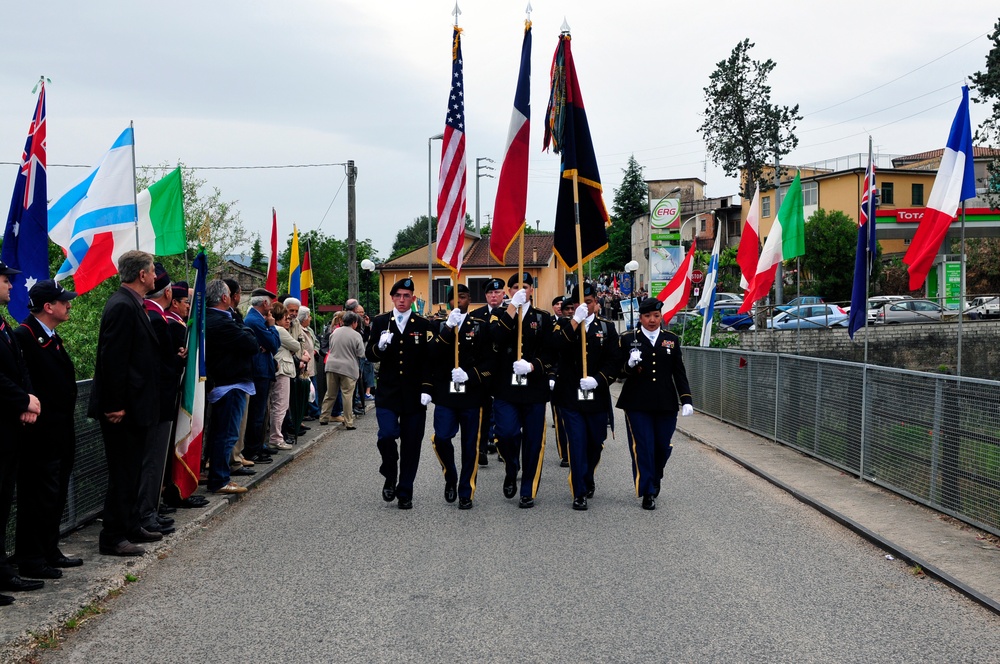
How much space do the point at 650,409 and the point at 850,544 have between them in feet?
7.29

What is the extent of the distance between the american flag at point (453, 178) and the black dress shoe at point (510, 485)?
2177 mm

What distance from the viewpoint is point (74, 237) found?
9.16 m

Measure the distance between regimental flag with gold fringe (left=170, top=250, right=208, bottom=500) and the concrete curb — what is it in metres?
5.61

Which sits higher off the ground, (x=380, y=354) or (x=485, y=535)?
(x=380, y=354)

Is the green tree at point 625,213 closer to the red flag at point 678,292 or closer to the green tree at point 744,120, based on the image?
the green tree at point 744,120

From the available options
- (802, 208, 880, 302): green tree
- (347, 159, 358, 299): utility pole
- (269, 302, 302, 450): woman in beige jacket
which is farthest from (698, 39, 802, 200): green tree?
(269, 302, 302, 450): woman in beige jacket

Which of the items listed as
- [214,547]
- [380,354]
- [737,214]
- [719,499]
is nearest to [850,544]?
[719,499]

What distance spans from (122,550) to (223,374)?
9.07ft

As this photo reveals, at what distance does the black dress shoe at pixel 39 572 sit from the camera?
5901mm

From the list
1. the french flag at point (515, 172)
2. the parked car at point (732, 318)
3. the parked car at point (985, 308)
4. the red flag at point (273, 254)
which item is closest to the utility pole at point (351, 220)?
the red flag at point (273, 254)

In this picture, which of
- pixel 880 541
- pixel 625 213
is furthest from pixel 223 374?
pixel 625 213

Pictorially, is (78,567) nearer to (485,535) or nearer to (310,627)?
(310,627)

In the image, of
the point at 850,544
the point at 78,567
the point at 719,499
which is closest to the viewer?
the point at 78,567

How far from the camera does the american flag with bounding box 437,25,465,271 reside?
31.2 ft
